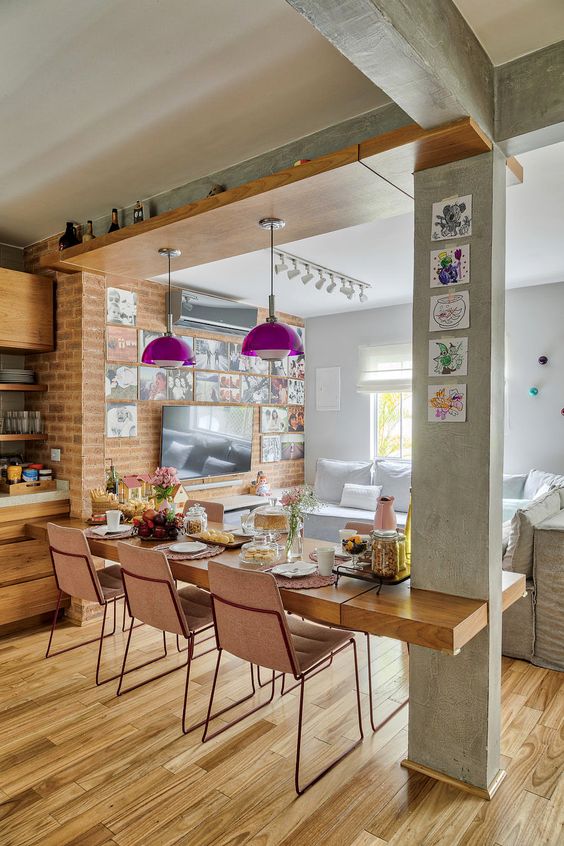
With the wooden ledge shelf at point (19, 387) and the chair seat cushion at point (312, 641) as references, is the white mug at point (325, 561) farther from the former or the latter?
the wooden ledge shelf at point (19, 387)

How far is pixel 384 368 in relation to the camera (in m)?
6.86

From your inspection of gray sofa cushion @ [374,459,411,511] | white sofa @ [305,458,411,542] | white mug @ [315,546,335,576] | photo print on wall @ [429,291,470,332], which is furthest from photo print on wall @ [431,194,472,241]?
gray sofa cushion @ [374,459,411,511]

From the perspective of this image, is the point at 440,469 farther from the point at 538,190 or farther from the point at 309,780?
the point at 538,190

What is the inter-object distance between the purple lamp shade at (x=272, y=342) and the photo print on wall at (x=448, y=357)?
86 cm

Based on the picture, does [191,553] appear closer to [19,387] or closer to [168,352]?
[168,352]

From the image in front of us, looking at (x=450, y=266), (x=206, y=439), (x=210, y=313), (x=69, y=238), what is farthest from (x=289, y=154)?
(x=206, y=439)

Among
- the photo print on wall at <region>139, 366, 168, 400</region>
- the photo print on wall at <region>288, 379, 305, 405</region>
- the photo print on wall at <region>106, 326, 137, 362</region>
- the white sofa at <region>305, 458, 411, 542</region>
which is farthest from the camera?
the photo print on wall at <region>288, 379, 305, 405</region>

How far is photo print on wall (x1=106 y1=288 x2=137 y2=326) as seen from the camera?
5117 mm

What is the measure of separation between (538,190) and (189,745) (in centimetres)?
356

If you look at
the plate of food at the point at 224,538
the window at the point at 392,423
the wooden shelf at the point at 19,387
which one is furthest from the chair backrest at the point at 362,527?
the window at the point at 392,423

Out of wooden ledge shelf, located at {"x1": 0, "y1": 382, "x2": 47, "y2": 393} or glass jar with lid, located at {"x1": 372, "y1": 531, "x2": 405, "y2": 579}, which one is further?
wooden ledge shelf, located at {"x1": 0, "y1": 382, "x2": 47, "y2": 393}

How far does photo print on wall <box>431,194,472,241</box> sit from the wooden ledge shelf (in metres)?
3.21

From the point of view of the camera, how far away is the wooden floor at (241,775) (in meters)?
2.05

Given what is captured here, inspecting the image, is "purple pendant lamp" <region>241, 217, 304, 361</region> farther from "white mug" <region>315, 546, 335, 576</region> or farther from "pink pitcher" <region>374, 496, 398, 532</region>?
"white mug" <region>315, 546, 335, 576</region>
